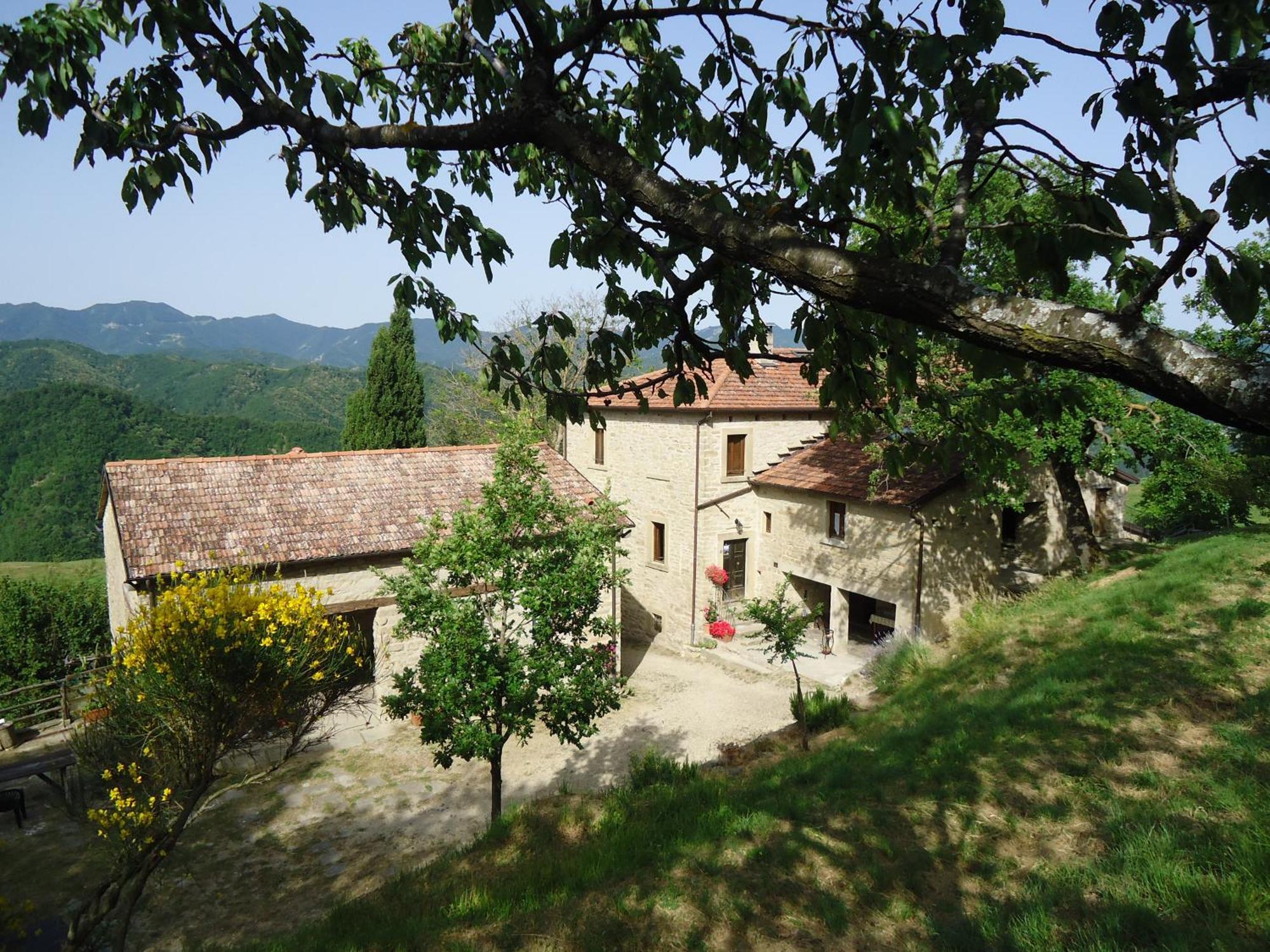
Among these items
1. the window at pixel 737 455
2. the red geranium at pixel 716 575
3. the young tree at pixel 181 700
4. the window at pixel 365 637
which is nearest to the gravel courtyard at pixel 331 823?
the young tree at pixel 181 700

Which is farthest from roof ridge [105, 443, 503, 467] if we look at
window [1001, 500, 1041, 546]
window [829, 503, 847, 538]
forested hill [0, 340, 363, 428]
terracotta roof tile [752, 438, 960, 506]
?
forested hill [0, 340, 363, 428]

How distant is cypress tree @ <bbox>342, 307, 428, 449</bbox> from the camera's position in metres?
29.5

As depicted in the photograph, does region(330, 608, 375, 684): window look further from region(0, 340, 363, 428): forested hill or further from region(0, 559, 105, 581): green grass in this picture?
region(0, 340, 363, 428): forested hill

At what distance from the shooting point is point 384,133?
3303mm

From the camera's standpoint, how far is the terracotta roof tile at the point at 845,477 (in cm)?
1711

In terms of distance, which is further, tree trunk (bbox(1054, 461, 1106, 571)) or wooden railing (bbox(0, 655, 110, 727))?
tree trunk (bbox(1054, 461, 1106, 571))

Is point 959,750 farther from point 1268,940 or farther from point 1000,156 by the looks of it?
point 1000,156

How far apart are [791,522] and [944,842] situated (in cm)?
1498

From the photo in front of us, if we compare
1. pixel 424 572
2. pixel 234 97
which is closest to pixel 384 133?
pixel 234 97

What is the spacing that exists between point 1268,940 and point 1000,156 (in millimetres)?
4215

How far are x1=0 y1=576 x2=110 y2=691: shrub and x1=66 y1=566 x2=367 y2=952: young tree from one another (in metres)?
12.9

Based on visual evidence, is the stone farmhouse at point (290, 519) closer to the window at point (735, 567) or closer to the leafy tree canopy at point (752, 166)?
the window at point (735, 567)

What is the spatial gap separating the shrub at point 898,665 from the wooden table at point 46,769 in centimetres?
1389

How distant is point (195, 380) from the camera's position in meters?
113
